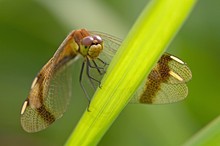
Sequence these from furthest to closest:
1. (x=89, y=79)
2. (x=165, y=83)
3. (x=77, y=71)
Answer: (x=77, y=71), (x=89, y=79), (x=165, y=83)

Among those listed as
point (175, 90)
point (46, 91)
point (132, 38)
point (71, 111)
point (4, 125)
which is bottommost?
point (4, 125)

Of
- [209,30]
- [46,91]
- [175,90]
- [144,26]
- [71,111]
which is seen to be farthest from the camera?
[71,111]

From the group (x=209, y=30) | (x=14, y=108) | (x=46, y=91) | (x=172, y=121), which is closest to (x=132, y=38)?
(x=46, y=91)

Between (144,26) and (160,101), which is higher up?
(144,26)

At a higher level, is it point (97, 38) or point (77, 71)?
point (97, 38)

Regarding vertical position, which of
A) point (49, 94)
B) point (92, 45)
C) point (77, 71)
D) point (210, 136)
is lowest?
point (77, 71)

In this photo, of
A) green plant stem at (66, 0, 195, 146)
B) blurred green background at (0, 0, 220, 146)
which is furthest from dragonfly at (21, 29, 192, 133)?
green plant stem at (66, 0, 195, 146)

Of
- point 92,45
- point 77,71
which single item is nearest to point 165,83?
point 92,45

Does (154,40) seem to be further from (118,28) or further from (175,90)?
(118,28)

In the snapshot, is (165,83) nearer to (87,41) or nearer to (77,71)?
(87,41)
